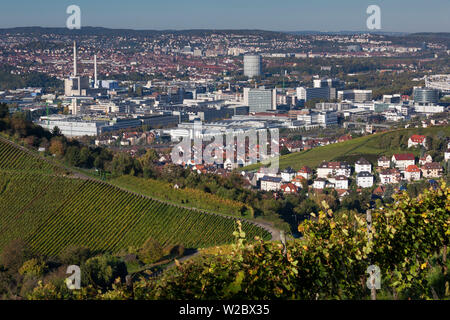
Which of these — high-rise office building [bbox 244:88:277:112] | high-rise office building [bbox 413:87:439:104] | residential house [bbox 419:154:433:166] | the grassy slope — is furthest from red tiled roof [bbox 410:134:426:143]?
high-rise office building [bbox 413:87:439:104]

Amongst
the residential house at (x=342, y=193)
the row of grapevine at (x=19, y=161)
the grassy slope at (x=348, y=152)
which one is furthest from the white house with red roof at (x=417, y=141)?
the row of grapevine at (x=19, y=161)

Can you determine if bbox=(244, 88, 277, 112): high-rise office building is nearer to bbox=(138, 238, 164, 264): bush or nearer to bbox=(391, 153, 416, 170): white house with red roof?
bbox=(391, 153, 416, 170): white house with red roof

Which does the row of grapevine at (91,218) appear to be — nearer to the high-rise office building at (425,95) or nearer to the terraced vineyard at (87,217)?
the terraced vineyard at (87,217)

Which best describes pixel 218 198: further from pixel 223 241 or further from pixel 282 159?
pixel 282 159

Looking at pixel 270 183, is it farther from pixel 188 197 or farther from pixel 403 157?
pixel 188 197

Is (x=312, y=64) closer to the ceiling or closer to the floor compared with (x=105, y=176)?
closer to the ceiling

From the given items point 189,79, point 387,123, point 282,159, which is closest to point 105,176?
point 282,159
